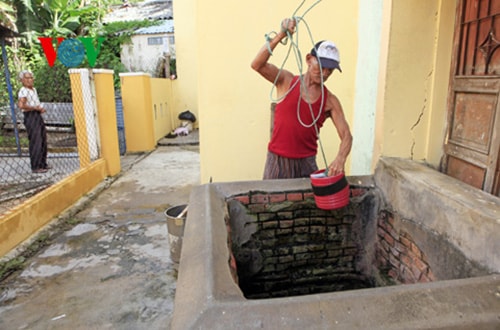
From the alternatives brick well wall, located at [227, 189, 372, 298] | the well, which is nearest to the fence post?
the well

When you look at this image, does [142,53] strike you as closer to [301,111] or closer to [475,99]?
[301,111]

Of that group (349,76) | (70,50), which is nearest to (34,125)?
(70,50)

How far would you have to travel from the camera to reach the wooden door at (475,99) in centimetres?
229

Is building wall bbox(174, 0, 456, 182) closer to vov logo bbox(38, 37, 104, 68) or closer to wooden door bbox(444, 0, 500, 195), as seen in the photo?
wooden door bbox(444, 0, 500, 195)

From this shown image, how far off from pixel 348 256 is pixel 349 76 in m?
2.07

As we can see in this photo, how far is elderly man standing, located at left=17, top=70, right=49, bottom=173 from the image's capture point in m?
Answer: 6.44

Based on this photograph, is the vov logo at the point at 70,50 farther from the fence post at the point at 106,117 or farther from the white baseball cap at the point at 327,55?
the white baseball cap at the point at 327,55

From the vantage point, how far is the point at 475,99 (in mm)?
2500

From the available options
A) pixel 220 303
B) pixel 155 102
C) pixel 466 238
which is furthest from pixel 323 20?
pixel 155 102

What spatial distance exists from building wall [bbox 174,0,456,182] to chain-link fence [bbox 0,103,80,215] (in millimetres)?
2682

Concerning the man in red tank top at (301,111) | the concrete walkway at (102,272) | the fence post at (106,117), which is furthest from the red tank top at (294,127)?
the fence post at (106,117)

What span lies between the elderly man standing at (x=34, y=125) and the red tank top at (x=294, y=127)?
200 inches

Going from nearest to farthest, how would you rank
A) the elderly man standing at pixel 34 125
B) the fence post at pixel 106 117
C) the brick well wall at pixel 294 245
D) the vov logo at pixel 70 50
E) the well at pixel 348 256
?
the well at pixel 348 256
the brick well wall at pixel 294 245
the fence post at pixel 106 117
the elderly man standing at pixel 34 125
the vov logo at pixel 70 50

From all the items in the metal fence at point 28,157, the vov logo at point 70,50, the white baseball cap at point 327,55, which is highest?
the vov logo at point 70,50
